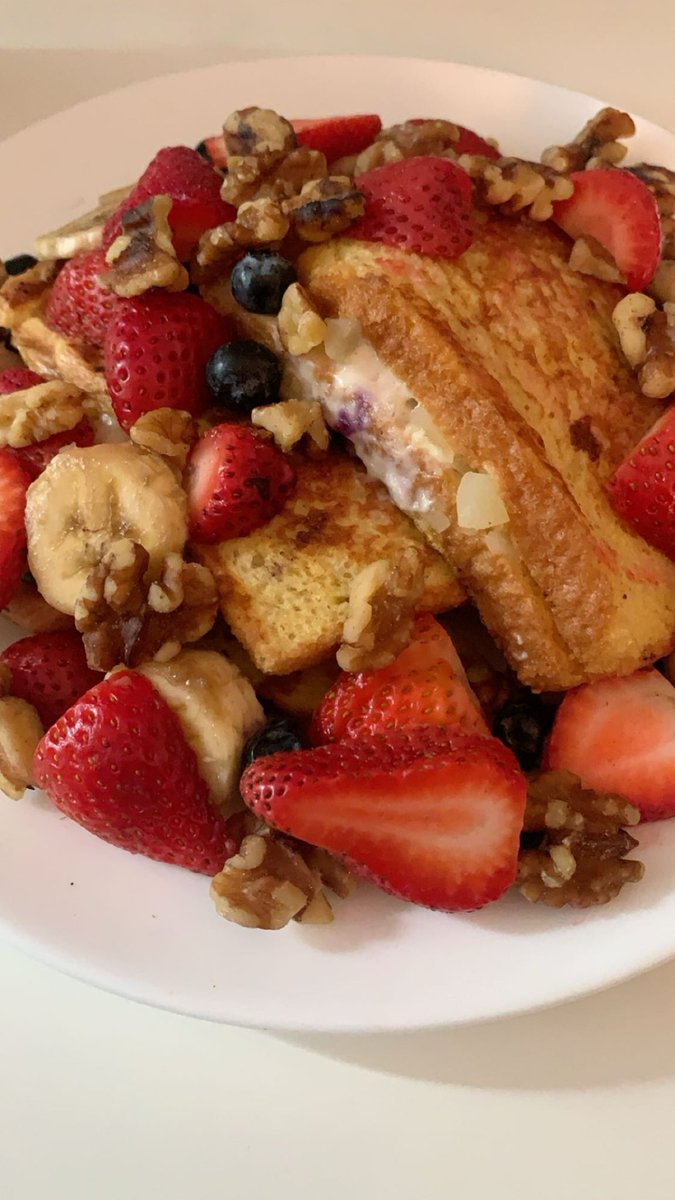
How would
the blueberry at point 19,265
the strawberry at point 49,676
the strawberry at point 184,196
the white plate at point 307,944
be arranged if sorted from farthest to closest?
the blueberry at point 19,265
the strawberry at point 184,196
the strawberry at point 49,676
the white plate at point 307,944

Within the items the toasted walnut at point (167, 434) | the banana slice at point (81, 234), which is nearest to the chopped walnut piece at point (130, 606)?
the toasted walnut at point (167, 434)

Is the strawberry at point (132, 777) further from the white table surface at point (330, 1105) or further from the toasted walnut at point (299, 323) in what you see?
the toasted walnut at point (299, 323)

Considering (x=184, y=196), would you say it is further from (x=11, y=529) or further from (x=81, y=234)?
(x=11, y=529)

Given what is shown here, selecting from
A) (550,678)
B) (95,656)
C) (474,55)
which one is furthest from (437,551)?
(474,55)

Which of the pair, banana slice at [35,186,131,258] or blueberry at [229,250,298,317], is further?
banana slice at [35,186,131,258]

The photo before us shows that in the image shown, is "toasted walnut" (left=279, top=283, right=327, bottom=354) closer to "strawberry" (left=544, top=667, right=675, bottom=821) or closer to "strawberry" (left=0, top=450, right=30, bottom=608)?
"strawberry" (left=0, top=450, right=30, bottom=608)

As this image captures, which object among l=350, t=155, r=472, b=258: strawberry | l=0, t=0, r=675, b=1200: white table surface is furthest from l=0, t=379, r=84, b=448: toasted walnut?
l=0, t=0, r=675, b=1200: white table surface
